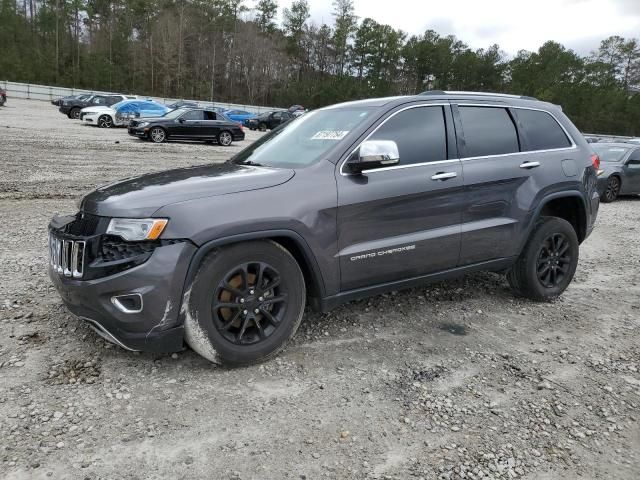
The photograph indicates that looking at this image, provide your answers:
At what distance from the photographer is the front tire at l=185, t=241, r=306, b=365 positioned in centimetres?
297

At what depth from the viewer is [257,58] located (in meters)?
79.2

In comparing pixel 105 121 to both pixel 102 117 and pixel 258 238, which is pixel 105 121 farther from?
pixel 258 238

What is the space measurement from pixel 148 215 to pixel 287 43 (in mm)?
90544

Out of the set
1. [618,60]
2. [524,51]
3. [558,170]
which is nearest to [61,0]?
[524,51]

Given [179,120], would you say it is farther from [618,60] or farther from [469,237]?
[618,60]

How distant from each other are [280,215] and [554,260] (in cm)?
290

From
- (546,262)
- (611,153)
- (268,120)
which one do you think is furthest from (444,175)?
(268,120)

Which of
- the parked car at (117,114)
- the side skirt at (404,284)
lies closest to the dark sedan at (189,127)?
the parked car at (117,114)

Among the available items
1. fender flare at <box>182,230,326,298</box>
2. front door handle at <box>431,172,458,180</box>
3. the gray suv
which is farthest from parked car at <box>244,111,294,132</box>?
fender flare at <box>182,230,326,298</box>

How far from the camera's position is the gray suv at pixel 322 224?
288 centimetres

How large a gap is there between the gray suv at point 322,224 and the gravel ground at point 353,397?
0.30m

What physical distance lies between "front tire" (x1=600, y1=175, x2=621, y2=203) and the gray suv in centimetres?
852

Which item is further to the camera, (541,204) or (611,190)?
(611,190)

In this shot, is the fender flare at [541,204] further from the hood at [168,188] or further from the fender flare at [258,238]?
the hood at [168,188]
